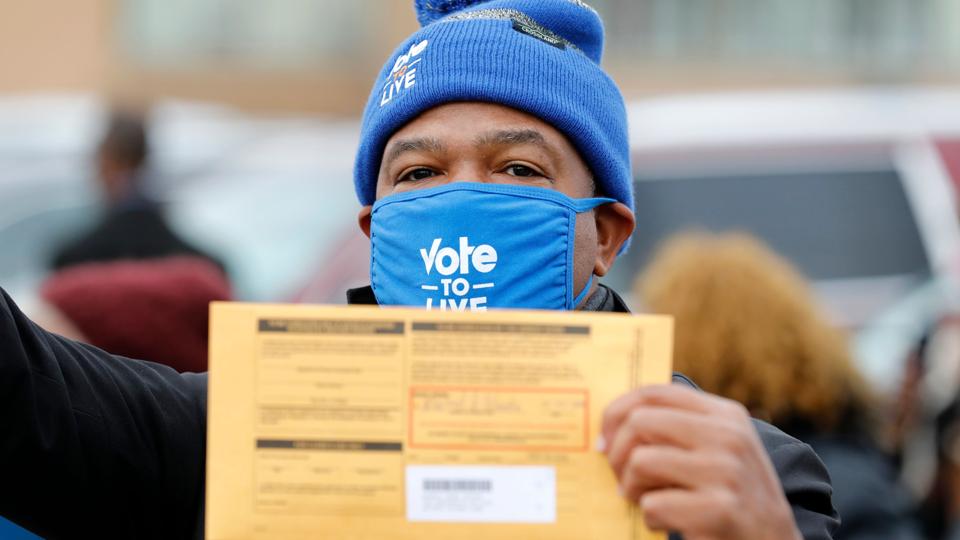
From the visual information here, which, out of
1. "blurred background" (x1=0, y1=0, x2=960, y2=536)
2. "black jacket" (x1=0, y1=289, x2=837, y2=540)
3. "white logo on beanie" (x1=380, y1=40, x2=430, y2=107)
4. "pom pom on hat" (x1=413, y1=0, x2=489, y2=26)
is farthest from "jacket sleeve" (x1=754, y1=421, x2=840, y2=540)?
"blurred background" (x1=0, y1=0, x2=960, y2=536)

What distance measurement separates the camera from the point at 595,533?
1718mm

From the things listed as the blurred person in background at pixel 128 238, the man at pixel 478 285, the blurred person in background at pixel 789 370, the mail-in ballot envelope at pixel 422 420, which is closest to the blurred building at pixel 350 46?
the blurred person in background at pixel 128 238

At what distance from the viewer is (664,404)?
165cm

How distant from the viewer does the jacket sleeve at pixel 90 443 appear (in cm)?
196

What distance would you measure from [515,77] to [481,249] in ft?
1.05

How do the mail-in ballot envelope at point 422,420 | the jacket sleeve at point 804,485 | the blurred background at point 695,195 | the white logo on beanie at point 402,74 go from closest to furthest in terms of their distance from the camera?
1. the mail-in ballot envelope at point 422,420
2. the jacket sleeve at point 804,485
3. the white logo on beanie at point 402,74
4. the blurred background at point 695,195

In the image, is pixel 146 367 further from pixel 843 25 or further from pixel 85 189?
pixel 843 25

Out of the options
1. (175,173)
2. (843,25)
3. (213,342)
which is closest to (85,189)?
(175,173)

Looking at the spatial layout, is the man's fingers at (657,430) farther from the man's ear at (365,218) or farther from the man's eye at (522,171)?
the man's ear at (365,218)

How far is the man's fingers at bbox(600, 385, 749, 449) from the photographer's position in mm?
1638

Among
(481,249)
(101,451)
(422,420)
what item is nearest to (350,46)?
(481,249)

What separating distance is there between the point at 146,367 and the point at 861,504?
2219 millimetres

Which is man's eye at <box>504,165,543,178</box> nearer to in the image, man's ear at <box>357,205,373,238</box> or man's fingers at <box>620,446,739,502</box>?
man's ear at <box>357,205,373,238</box>

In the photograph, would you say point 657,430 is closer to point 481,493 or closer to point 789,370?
point 481,493
